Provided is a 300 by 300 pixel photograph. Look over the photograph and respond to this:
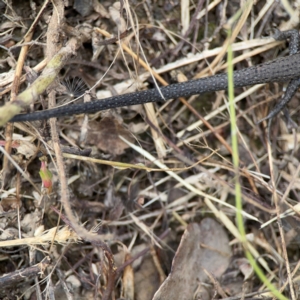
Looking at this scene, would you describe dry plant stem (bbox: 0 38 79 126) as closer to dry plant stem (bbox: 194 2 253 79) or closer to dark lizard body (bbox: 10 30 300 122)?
dark lizard body (bbox: 10 30 300 122)

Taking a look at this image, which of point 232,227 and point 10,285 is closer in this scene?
point 10,285

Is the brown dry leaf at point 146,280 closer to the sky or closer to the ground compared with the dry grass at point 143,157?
closer to the ground

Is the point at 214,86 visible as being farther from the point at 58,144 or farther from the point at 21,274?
the point at 21,274

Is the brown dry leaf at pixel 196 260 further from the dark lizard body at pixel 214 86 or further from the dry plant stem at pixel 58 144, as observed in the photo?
the dark lizard body at pixel 214 86

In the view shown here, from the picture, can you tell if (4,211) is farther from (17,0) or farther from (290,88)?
(290,88)

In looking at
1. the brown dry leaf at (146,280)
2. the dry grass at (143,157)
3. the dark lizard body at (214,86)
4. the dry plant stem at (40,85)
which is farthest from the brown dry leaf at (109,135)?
the brown dry leaf at (146,280)

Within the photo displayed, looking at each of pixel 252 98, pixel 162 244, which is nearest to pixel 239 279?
pixel 162 244
